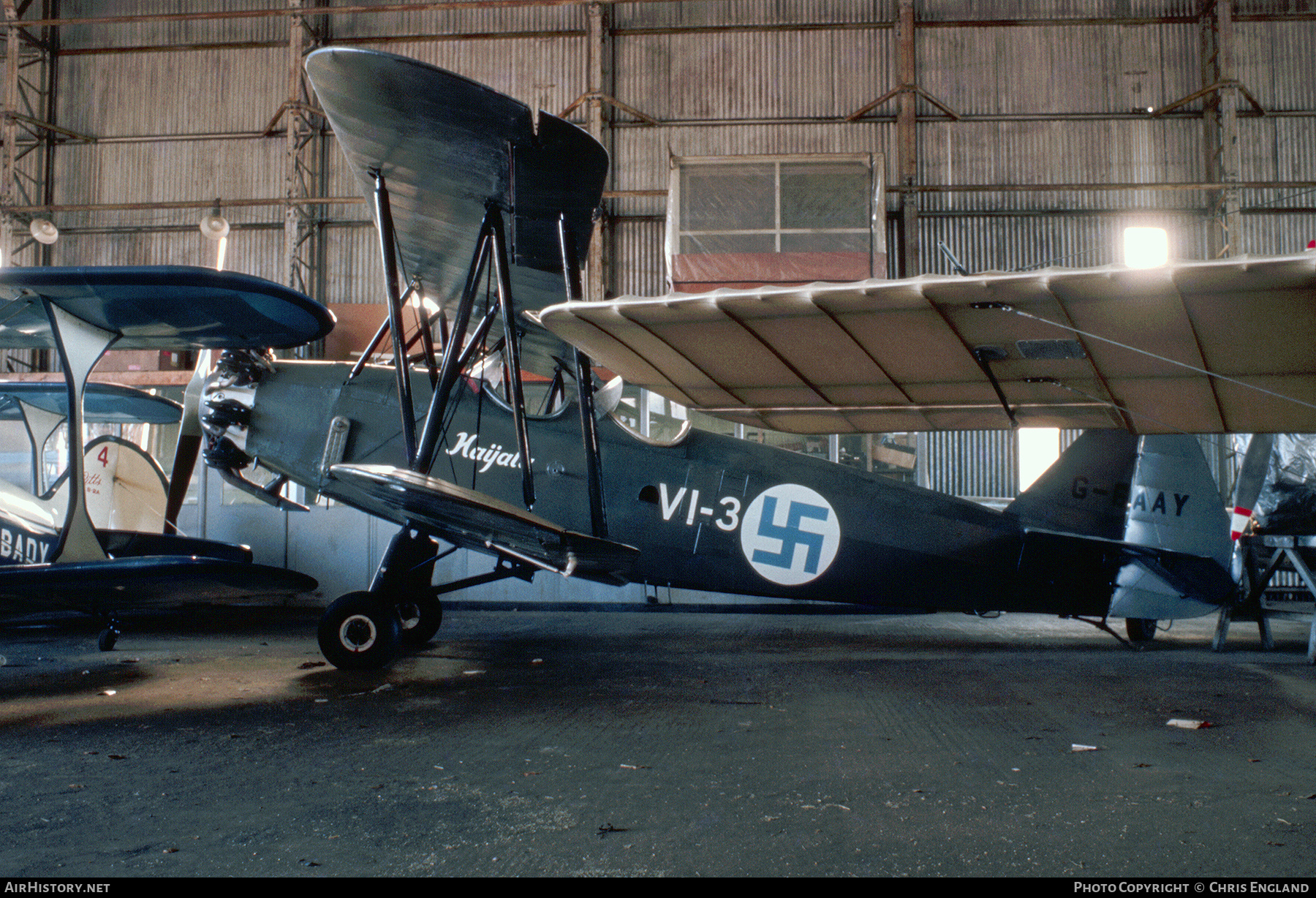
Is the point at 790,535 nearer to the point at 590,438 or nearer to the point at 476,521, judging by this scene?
the point at 590,438

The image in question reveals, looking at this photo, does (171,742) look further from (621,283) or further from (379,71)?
(621,283)

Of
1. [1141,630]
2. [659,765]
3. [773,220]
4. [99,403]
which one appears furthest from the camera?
[773,220]

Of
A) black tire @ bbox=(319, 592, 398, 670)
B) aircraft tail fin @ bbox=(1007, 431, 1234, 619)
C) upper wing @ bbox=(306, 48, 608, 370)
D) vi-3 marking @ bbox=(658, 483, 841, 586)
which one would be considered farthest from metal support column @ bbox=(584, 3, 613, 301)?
black tire @ bbox=(319, 592, 398, 670)

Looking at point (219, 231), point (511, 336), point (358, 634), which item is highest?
point (219, 231)

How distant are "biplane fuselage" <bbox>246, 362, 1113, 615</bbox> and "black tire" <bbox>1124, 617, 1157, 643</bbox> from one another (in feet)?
2.61

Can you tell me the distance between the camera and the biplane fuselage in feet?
16.7

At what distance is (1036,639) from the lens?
623cm

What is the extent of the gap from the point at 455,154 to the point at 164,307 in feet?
7.08

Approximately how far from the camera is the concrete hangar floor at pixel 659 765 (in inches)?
78.3

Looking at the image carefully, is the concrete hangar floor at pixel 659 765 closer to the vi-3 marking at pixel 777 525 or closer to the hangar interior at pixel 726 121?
the vi-3 marking at pixel 777 525

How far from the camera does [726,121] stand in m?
13.8

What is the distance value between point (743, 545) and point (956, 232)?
34.6 feet

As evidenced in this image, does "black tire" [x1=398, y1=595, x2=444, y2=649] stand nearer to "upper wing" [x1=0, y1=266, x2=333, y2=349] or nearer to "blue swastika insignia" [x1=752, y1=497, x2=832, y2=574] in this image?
"upper wing" [x1=0, y1=266, x2=333, y2=349]

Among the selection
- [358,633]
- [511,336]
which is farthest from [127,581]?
[511,336]
